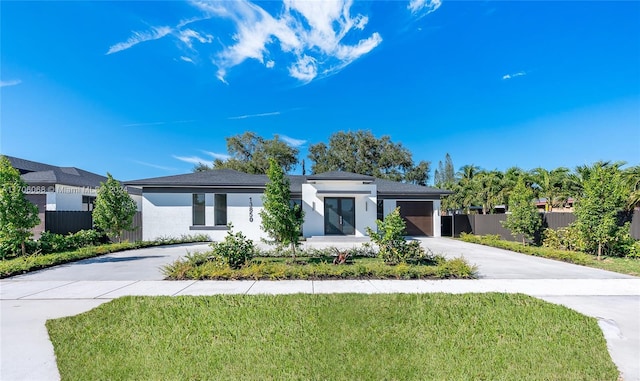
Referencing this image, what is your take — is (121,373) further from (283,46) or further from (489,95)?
(489,95)

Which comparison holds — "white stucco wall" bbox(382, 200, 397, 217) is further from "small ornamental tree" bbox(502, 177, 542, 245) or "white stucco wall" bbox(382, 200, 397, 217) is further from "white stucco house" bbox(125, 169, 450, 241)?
"small ornamental tree" bbox(502, 177, 542, 245)

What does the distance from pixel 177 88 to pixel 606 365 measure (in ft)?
62.9

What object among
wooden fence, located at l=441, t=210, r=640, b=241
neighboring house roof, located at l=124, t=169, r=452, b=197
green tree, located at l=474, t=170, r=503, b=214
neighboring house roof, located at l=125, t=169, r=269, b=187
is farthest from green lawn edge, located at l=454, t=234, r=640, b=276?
green tree, located at l=474, t=170, r=503, b=214

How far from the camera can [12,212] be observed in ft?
28.9

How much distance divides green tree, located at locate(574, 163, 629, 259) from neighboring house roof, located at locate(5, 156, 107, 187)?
26443 mm

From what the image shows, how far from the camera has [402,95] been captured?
2172cm

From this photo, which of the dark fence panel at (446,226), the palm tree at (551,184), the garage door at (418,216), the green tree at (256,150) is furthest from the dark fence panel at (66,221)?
the palm tree at (551,184)

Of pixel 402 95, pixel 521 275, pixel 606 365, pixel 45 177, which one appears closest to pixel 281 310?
pixel 606 365

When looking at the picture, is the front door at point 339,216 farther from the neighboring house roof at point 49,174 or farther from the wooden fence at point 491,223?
the neighboring house roof at point 49,174

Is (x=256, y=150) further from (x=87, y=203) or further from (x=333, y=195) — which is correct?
(x=333, y=195)

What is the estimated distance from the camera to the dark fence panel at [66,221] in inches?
540

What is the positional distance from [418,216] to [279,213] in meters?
13.1

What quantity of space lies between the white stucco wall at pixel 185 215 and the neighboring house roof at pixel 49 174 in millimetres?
7422

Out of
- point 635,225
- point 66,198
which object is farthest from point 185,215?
point 635,225
